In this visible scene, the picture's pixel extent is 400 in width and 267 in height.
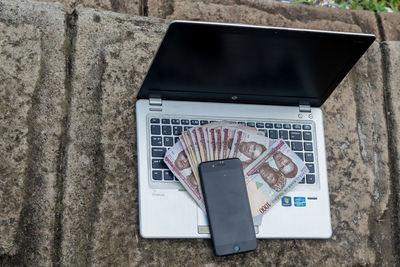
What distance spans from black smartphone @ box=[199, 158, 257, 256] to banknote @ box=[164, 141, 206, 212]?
2 cm

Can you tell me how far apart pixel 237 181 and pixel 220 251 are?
0.16 meters

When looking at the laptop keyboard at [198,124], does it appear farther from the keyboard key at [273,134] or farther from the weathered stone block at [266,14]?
the weathered stone block at [266,14]

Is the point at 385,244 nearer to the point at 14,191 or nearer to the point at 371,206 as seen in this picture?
the point at 371,206

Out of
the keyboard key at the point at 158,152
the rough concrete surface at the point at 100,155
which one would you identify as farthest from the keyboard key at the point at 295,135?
the keyboard key at the point at 158,152

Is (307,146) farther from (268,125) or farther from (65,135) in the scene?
(65,135)

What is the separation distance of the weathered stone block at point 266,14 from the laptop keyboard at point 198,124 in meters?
0.37

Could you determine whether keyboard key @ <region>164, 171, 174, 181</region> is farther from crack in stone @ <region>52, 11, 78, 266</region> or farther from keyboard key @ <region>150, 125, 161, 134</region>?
crack in stone @ <region>52, 11, 78, 266</region>

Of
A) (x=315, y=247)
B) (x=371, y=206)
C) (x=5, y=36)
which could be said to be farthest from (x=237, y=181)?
(x=5, y=36)

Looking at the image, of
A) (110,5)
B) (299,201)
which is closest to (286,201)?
(299,201)

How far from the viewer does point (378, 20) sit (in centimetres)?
166

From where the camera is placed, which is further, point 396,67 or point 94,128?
point 396,67

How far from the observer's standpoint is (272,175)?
1256 mm

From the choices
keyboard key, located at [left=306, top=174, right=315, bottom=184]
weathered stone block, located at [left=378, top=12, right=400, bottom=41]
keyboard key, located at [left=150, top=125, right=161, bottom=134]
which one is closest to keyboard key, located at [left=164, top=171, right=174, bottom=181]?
keyboard key, located at [left=150, top=125, right=161, bottom=134]

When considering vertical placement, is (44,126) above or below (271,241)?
above
